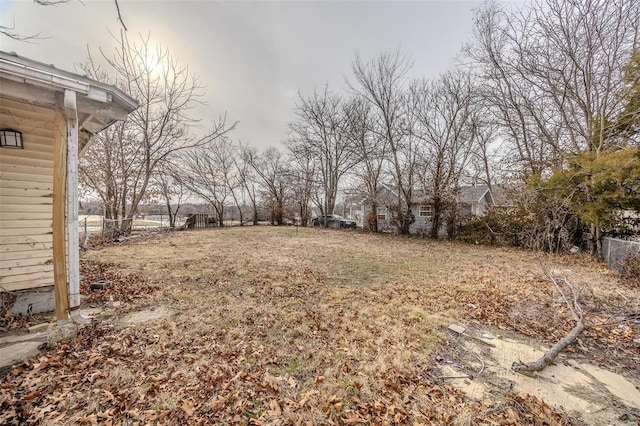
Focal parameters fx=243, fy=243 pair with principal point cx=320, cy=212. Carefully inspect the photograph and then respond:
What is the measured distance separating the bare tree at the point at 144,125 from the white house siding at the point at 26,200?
8.48m

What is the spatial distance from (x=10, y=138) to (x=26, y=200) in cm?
77

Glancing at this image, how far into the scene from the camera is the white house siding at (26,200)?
3.00m

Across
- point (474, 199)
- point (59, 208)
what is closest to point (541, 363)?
point (59, 208)

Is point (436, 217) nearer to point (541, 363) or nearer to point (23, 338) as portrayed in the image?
point (541, 363)

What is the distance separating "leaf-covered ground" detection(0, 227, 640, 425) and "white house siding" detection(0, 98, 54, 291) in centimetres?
99

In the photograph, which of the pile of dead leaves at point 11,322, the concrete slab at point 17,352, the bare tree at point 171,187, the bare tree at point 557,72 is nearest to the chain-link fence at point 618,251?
the bare tree at point 557,72

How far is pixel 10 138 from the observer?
9.82ft

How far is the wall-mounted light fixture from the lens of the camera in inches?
116

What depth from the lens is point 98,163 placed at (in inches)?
428

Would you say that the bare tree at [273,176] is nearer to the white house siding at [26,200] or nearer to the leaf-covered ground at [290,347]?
the leaf-covered ground at [290,347]

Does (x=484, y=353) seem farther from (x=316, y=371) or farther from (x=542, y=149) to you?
(x=542, y=149)

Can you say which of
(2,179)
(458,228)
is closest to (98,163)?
(2,179)

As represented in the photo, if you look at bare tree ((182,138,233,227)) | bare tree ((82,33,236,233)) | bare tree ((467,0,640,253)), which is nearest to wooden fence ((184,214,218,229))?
bare tree ((182,138,233,227))

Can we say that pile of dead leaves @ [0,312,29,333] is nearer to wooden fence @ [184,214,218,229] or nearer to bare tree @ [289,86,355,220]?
wooden fence @ [184,214,218,229]
